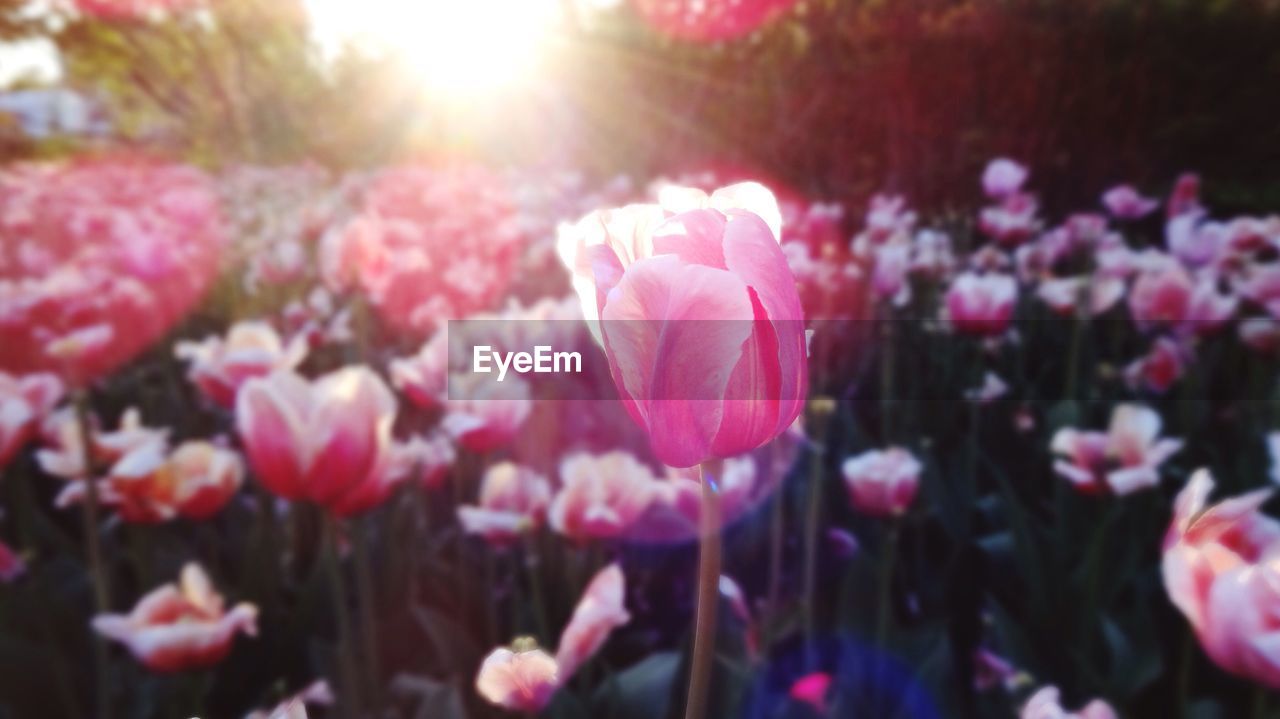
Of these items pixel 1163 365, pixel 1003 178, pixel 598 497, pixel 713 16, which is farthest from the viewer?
pixel 713 16

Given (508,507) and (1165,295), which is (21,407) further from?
(1165,295)

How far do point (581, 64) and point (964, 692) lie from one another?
7.61 m

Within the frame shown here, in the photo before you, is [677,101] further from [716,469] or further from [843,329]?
[716,469]

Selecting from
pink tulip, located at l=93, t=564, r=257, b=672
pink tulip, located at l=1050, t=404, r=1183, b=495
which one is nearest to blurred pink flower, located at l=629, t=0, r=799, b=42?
pink tulip, located at l=1050, t=404, r=1183, b=495

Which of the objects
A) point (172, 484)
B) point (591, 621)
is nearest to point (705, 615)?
point (591, 621)

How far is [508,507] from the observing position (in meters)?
1.24

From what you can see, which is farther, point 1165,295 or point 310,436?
point 1165,295

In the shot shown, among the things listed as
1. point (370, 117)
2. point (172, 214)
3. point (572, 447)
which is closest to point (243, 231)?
point (172, 214)

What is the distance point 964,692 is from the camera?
139 cm

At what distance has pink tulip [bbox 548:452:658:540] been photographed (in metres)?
1.15

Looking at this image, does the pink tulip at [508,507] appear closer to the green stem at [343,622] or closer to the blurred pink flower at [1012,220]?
the green stem at [343,622]

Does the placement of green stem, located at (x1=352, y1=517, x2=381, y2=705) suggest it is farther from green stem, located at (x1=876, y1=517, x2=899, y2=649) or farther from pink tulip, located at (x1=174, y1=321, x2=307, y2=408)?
green stem, located at (x1=876, y1=517, x2=899, y2=649)

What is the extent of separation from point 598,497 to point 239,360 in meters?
0.58

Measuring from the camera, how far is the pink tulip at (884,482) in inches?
50.8
